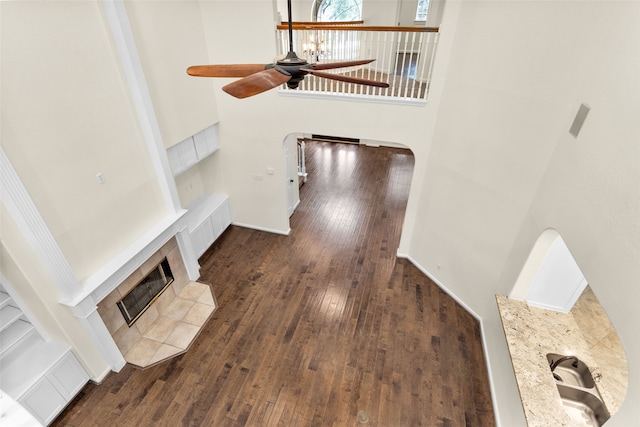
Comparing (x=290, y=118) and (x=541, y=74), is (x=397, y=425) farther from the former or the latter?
(x=290, y=118)

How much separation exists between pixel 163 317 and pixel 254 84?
4.89 m

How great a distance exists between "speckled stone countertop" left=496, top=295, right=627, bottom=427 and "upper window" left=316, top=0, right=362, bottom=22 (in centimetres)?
1088

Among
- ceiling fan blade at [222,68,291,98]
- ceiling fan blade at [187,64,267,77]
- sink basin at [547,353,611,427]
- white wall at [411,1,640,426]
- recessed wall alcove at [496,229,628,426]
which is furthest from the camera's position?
sink basin at [547,353,611,427]

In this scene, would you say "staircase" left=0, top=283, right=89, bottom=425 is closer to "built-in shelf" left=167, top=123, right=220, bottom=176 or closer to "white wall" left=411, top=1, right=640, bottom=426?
"built-in shelf" left=167, top=123, right=220, bottom=176

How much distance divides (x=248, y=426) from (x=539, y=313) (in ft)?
13.2

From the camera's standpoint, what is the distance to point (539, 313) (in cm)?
421

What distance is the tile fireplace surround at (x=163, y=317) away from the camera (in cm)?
465

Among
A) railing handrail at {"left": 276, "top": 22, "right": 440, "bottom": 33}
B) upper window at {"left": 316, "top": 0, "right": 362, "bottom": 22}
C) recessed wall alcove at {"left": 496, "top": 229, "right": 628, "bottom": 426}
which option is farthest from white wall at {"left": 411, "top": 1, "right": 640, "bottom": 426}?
upper window at {"left": 316, "top": 0, "right": 362, "bottom": 22}

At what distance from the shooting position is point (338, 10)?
11602 millimetres

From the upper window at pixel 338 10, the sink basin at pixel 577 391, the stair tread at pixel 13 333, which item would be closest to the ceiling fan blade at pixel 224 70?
the stair tread at pixel 13 333

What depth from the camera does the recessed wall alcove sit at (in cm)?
342

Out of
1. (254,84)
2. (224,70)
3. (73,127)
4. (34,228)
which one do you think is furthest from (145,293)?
(254,84)

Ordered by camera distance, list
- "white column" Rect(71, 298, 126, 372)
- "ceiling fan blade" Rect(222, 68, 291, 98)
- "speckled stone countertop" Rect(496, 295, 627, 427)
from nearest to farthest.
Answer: "ceiling fan blade" Rect(222, 68, 291, 98)
"speckled stone countertop" Rect(496, 295, 627, 427)
"white column" Rect(71, 298, 126, 372)

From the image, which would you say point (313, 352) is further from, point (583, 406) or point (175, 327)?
point (583, 406)
